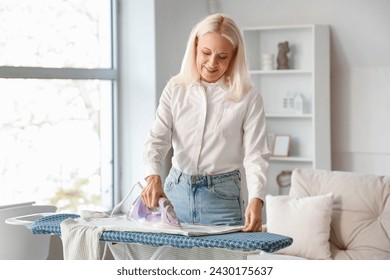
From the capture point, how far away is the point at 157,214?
2.57m

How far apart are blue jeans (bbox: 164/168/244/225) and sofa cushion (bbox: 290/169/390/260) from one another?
4.67 ft

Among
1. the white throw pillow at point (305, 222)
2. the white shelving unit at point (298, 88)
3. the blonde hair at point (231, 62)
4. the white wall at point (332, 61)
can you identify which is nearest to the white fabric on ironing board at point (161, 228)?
the blonde hair at point (231, 62)

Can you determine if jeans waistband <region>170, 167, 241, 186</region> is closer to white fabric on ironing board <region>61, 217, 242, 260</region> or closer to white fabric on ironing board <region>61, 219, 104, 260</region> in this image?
white fabric on ironing board <region>61, 217, 242, 260</region>

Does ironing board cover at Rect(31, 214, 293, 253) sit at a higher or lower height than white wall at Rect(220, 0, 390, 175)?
lower

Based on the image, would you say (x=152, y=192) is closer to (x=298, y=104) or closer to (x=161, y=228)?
(x=161, y=228)

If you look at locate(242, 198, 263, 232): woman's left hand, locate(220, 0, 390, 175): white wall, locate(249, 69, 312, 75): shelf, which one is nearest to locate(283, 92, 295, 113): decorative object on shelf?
locate(249, 69, 312, 75): shelf

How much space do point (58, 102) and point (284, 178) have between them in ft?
5.56

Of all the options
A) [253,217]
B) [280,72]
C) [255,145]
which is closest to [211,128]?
[255,145]

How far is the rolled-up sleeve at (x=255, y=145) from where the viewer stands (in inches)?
101

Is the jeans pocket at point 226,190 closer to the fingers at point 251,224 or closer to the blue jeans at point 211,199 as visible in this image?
the blue jeans at point 211,199

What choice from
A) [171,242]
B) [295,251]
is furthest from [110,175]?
[171,242]

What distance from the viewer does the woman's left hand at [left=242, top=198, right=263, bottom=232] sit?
2457 millimetres

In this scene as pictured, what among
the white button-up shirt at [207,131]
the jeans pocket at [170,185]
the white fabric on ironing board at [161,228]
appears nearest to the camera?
the white fabric on ironing board at [161,228]
